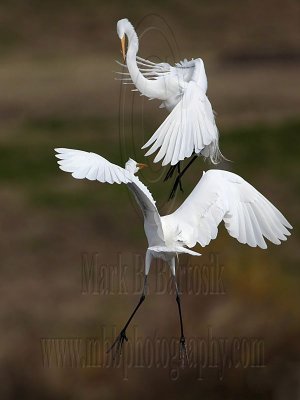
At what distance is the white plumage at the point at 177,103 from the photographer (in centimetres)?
585

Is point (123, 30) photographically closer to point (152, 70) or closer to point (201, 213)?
point (152, 70)

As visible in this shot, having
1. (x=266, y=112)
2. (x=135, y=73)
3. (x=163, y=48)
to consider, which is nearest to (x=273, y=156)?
(x=266, y=112)

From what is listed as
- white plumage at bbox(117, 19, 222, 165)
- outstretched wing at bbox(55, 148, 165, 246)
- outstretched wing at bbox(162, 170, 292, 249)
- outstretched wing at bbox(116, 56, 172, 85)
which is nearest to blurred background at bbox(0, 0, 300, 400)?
white plumage at bbox(117, 19, 222, 165)

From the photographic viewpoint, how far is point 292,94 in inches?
621

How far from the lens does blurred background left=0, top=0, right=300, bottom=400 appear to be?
1098 centimetres

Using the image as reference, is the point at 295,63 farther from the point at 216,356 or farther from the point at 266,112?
the point at 216,356

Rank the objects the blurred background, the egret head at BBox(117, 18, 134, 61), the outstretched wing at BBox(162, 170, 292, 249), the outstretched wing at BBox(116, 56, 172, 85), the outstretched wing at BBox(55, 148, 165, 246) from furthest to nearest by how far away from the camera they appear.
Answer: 1. the blurred background
2. the outstretched wing at BBox(116, 56, 172, 85)
3. the egret head at BBox(117, 18, 134, 61)
4. the outstretched wing at BBox(162, 170, 292, 249)
5. the outstretched wing at BBox(55, 148, 165, 246)

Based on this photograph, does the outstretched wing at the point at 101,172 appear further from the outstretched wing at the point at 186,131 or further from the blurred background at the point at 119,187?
the blurred background at the point at 119,187

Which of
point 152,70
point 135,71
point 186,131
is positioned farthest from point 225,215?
point 152,70

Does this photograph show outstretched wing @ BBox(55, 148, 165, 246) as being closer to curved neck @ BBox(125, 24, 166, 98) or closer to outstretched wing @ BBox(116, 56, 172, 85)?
curved neck @ BBox(125, 24, 166, 98)

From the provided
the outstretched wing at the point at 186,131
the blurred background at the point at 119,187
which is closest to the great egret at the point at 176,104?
the outstretched wing at the point at 186,131

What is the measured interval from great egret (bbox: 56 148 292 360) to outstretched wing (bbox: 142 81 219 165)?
14 cm

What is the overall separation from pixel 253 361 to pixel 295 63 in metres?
6.09

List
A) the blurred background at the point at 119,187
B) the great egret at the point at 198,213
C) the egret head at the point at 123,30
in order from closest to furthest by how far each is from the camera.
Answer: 1. the great egret at the point at 198,213
2. the egret head at the point at 123,30
3. the blurred background at the point at 119,187
